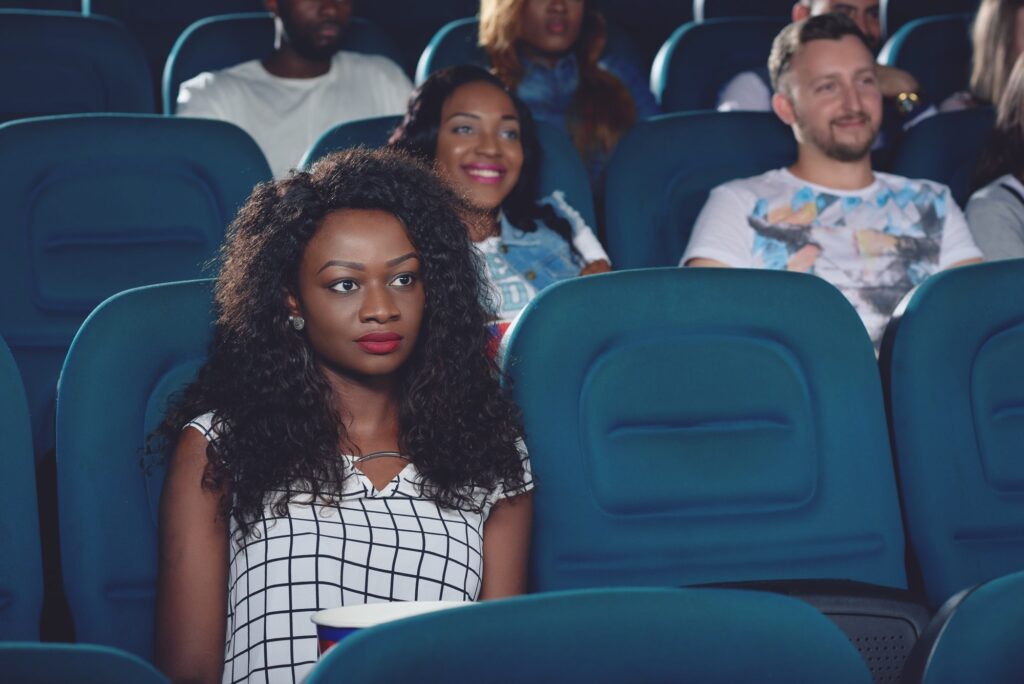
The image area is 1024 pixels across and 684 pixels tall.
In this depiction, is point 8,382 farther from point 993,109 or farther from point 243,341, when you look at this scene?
point 993,109

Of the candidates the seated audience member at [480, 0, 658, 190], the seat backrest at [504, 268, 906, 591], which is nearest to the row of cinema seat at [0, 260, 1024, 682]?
the seat backrest at [504, 268, 906, 591]

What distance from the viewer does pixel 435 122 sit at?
7.76ft

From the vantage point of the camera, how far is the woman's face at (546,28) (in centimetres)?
291

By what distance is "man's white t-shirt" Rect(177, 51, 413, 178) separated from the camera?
283 centimetres

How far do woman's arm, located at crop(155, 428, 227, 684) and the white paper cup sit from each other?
29cm

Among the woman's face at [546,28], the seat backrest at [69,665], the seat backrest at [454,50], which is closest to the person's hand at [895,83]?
the woman's face at [546,28]

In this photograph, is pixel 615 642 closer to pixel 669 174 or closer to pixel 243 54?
pixel 669 174

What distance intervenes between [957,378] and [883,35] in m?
2.60

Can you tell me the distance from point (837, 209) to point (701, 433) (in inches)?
40.3

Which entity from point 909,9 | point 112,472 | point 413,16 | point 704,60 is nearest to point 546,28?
point 704,60

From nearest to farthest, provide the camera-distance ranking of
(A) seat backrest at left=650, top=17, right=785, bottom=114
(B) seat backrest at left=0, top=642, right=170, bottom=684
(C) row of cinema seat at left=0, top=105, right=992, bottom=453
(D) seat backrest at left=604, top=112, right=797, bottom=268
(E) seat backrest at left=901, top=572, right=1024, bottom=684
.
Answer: (B) seat backrest at left=0, top=642, right=170, bottom=684
(E) seat backrest at left=901, top=572, right=1024, bottom=684
(C) row of cinema seat at left=0, top=105, right=992, bottom=453
(D) seat backrest at left=604, top=112, right=797, bottom=268
(A) seat backrest at left=650, top=17, right=785, bottom=114

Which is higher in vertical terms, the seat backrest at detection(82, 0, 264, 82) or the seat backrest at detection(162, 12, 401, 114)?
the seat backrest at detection(82, 0, 264, 82)

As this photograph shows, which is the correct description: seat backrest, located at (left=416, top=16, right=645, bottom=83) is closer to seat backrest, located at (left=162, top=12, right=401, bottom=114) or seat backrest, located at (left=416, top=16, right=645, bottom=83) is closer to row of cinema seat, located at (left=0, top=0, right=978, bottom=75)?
seat backrest, located at (left=162, top=12, right=401, bottom=114)

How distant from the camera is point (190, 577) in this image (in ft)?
4.25
